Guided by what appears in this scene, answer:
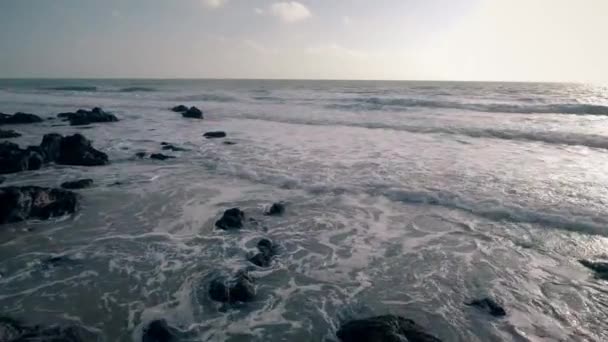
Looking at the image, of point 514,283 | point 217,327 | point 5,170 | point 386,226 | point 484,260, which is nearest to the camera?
point 217,327

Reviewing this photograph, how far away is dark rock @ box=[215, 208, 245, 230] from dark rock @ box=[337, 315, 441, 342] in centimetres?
388

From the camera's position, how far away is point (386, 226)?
8375 mm

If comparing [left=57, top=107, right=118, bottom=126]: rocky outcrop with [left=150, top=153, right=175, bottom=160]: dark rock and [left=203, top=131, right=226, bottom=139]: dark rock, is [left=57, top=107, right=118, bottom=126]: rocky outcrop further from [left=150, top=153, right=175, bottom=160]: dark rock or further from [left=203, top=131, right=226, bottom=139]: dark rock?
[left=150, top=153, right=175, bottom=160]: dark rock

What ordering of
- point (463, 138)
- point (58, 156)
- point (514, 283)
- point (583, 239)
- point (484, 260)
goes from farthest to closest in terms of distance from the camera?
point (463, 138)
point (58, 156)
point (583, 239)
point (484, 260)
point (514, 283)

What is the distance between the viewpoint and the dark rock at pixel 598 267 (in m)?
6.25

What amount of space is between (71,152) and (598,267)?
15.3m

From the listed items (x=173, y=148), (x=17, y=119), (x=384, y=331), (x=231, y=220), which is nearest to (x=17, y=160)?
(x=173, y=148)

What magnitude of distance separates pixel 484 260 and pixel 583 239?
256 centimetres

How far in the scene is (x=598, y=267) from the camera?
6441 millimetres

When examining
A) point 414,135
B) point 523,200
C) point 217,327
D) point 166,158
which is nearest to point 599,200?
point 523,200

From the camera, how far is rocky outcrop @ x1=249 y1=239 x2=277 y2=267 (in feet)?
21.7

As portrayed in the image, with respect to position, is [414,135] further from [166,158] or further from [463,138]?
[166,158]

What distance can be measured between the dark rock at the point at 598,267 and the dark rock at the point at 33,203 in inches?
417

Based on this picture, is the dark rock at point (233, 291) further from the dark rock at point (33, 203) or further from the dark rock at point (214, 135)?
the dark rock at point (214, 135)
